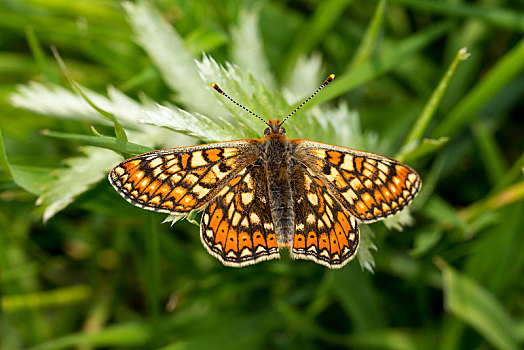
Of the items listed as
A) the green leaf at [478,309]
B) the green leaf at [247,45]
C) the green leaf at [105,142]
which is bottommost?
the green leaf at [478,309]

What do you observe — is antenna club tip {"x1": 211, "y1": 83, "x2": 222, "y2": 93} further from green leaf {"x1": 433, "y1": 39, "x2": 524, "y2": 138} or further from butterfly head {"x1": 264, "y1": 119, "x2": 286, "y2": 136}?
green leaf {"x1": 433, "y1": 39, "x2": 524, "y2": 138}

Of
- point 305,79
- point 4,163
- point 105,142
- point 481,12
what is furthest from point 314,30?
point 4,163

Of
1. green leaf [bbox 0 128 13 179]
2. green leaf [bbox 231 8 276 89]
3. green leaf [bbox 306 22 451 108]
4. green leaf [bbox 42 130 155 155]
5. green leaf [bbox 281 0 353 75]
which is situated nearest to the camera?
green leaf [bbox 42 130 155 155]

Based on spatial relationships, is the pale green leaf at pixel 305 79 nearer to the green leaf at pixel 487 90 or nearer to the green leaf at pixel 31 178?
the green leaf at pixel 487 90

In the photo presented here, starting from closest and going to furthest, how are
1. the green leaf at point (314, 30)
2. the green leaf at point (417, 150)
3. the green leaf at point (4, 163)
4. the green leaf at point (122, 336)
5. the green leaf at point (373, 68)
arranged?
the green leaf at point (4, 163) < the green leaf at point (417, 150) < the green leaf at point (373, 68) < the green leaf at point (122, 336) < the green leaf at point (314, 30)

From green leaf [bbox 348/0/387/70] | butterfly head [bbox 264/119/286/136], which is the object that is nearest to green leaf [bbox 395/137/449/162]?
butterfly head [bbox 264/119/286/136]

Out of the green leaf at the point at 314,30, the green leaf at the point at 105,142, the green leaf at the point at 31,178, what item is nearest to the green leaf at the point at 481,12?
the green leaf at the point at 314,30

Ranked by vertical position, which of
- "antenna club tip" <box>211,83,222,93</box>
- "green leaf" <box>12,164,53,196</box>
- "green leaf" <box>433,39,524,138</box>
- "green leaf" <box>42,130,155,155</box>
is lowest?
"green leaf" <box>42,130,155,155</box>
